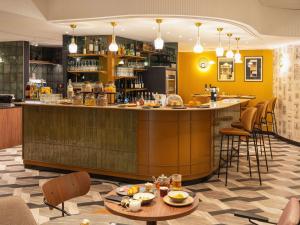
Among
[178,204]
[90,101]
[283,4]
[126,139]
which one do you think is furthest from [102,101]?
[283,4]

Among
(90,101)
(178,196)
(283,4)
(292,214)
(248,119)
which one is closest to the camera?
(292,214)

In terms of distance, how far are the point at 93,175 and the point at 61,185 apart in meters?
3.62

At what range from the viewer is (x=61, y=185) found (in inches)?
124

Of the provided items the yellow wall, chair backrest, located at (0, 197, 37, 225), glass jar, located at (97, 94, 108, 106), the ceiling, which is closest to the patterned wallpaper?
the yellow wall

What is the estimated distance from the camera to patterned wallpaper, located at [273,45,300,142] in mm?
10656

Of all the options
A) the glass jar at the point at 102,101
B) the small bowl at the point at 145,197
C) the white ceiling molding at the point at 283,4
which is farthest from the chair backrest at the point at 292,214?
the white ceiling molding at the point at 283,4

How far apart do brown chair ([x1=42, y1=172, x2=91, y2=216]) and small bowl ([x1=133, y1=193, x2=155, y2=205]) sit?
62 centimetres

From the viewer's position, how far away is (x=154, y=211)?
2.65 m

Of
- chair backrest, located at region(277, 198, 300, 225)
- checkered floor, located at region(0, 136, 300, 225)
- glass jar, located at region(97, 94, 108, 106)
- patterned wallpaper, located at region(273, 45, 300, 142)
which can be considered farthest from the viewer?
patterned wallpaper, located at region(273, 45, 300, 142)

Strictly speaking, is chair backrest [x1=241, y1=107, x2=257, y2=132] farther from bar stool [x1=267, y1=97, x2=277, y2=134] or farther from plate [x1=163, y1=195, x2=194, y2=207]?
bar stool [x1=267, y1=97, x2=277, y2=134]

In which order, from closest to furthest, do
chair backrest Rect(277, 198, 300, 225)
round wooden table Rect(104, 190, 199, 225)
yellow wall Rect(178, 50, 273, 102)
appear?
1. chair backrest Rect(277, 198, 300, 225)
2. round wooden table Rect(104, 190, 199, 225)
3. yellow wall Rect(178, 50, 273, 102)

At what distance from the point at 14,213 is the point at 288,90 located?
398 inches

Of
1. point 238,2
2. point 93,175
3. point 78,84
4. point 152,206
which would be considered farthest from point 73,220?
point 78,84

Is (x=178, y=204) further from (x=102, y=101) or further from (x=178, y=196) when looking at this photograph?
(x=102, y=101)
